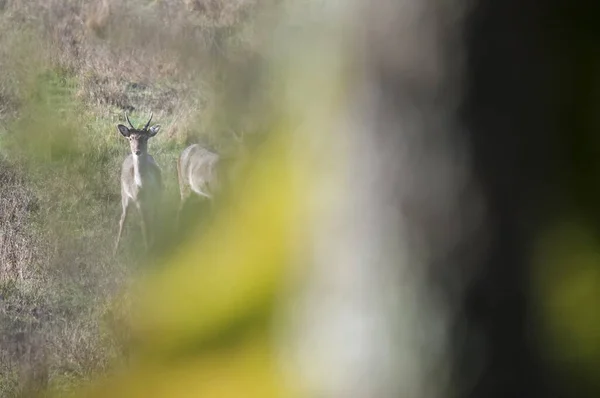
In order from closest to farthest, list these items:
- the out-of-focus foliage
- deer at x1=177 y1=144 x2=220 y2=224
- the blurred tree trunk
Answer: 1. the blurred tree trunk
2. the out-of-focus foliage
3. deer at x1=177 y1=144 x2=220 y2=224

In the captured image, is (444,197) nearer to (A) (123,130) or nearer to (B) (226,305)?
(B) (226,305)

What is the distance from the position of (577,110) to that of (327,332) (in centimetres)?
16

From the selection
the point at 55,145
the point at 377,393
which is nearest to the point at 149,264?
the point at 55,145

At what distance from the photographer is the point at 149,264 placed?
0.54m

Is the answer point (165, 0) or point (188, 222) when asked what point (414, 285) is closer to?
point (188, 222)

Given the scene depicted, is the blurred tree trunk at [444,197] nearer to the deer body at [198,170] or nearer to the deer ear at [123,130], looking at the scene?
the deer body at [198,170]

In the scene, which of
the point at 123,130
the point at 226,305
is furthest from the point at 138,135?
the point at 226,305

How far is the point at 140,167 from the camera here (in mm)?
583

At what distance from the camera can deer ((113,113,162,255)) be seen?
57 cm

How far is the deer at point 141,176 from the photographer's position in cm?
57

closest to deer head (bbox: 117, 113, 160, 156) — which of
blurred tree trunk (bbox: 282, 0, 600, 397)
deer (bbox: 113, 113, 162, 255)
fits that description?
deer (bbox: 113, 113, 162, 255)

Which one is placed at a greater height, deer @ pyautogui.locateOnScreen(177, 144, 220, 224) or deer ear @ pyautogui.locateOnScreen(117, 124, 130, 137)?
deer ear @ pyautogui.locateOnScreen(117, 124, 130, 137)

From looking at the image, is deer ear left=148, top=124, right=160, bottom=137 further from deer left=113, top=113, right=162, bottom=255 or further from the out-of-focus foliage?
the out-of-focus foliage

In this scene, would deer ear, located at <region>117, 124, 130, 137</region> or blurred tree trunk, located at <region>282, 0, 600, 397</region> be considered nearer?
blurred tree trunk, located at <region>282, 0, 600, 397</region>
